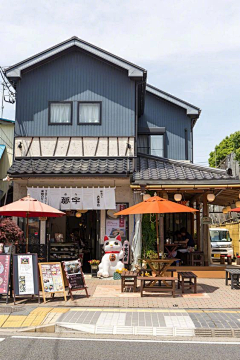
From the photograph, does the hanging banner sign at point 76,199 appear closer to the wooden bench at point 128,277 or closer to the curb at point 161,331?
the wooden bench at point 128,277

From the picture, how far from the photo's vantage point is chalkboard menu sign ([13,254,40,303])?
9875 millimetres

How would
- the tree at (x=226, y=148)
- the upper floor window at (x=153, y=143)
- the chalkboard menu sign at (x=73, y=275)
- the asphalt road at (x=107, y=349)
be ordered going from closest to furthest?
1. the asphalt road at (x=107, y=349)
2. the chalkboard menu sign at (x=73, y=275)
3. the upper floor window at (x=153, y=143)
4. the tree at (x=226, y=148)

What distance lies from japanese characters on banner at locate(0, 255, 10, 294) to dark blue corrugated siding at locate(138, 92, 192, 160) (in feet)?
40.8

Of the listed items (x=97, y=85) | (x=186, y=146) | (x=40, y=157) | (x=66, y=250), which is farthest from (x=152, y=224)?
(x=186, y=146)

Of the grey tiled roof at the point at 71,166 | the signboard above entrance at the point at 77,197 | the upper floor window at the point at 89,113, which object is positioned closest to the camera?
the grey tiled roof at the point at 71,166

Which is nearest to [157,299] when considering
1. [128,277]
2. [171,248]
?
[128,277]

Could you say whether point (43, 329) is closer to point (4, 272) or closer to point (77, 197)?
point (4, 272)

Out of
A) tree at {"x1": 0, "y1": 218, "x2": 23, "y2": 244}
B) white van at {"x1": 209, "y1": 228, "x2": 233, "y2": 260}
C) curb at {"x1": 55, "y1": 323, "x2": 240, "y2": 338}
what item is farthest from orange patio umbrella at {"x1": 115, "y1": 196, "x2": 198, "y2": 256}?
white van at {"x1": 209, "y1": 228, "x2": 233, "y2": 260}

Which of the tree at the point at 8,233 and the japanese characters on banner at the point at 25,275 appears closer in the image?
the japanese characters on banner at the point at 25,275

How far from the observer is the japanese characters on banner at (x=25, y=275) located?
9906mm

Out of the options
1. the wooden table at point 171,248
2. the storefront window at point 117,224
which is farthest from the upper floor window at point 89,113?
the wooden table at point 171,248

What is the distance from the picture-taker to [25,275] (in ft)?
33.0

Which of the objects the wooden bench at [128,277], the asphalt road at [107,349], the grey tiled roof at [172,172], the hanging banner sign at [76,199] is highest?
the grey tiled roof at [172,172]

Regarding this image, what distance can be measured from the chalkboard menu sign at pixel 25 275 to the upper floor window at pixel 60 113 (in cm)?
704
